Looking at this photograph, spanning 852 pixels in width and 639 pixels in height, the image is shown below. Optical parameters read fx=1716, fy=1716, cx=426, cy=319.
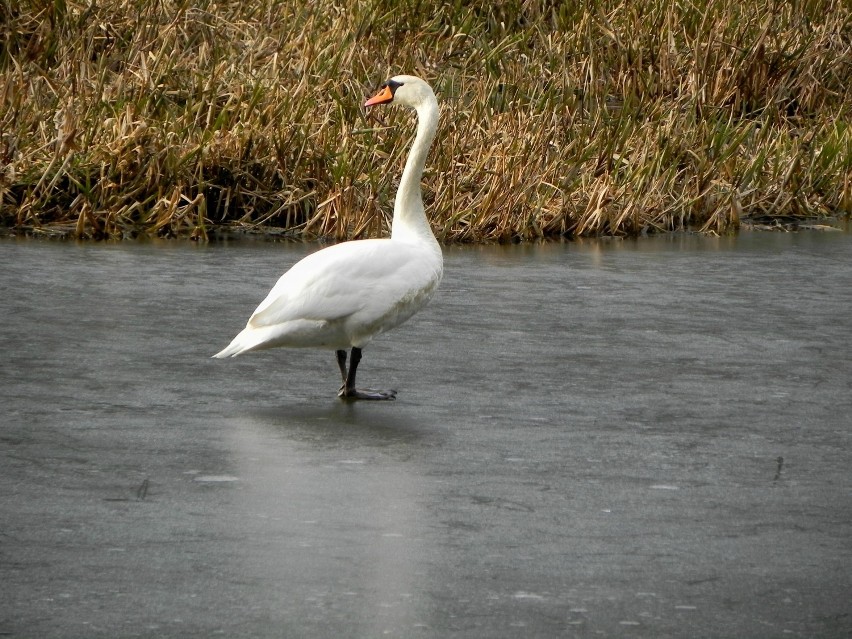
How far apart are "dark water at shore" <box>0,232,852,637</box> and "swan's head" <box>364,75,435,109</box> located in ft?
4.03

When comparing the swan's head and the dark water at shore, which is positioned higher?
the swan's head

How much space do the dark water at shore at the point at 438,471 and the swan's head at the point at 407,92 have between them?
123 cm

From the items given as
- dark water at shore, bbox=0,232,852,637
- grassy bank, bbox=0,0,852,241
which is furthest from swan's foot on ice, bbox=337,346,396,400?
grassy bank, bbox=0,0,852,241

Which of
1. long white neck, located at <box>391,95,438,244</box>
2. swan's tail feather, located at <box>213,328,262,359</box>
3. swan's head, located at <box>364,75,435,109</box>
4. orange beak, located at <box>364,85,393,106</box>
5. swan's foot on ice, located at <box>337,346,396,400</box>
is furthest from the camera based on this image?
swan's head, located at <box>364,75,435,109</box>

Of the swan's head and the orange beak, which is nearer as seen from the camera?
the orange beak

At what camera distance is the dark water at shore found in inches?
171

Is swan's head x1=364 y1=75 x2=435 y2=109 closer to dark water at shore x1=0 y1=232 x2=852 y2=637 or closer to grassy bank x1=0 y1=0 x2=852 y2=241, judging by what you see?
dark water at shore x1=0 y1=232 x2=852 y2=637

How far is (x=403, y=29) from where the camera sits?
62.1 ft

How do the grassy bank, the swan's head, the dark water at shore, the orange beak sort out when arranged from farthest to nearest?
1. the grassy bank
2. the swan's head
3. the orange beak
4. the dark water at shore

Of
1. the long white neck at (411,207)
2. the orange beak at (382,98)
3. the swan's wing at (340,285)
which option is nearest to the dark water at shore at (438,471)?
the swan's wing at (340,285)

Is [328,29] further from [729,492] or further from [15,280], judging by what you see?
[729,492]

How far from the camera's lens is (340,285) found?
23.2ft

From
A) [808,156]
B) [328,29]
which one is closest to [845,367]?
[808,156]

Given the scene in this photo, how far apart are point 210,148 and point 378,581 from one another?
377 inches
